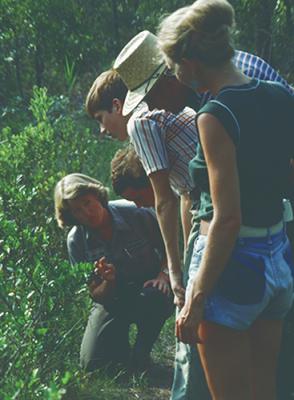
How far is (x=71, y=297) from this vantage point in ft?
13.1

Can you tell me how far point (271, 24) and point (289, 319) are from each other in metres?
5.61

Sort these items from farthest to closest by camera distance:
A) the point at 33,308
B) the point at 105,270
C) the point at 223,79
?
the point at 105,270 → the point at 33,308 → the point at 223,79

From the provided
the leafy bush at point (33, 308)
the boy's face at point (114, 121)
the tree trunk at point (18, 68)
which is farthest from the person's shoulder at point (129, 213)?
the tree trunk at point (18, 68)

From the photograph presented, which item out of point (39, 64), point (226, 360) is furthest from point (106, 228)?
point (39, 64)

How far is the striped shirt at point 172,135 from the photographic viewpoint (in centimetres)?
356

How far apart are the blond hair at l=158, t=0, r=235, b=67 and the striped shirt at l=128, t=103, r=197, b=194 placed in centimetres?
56

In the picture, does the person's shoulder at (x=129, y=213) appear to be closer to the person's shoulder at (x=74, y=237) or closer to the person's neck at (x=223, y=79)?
the person's shoulder at (x=74, y=237)

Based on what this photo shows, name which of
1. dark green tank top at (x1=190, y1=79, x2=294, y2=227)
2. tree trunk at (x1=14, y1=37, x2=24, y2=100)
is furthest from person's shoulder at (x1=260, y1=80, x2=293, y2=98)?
tree trunk at (x1=14, y1=37, x2=24, y2=100)

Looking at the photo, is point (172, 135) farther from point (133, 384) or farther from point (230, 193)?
point (133, 384)

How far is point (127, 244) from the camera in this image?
17.9 feet

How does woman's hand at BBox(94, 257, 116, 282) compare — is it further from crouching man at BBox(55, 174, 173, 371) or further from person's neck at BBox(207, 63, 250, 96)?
person's neck at BBox(207, 63, 250, 96)

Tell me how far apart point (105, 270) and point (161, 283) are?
0.52 metres

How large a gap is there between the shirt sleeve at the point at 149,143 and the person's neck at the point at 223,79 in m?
0.51

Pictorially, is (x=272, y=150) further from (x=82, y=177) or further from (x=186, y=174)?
(x=82, y=177)
